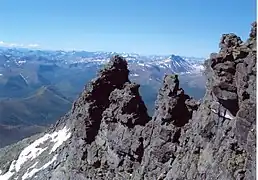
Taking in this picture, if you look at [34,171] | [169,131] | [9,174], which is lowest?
[9,174]

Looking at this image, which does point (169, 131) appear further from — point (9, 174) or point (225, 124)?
point (9, 174)

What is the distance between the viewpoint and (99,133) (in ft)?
213

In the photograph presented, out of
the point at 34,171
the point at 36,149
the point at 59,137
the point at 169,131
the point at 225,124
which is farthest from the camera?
the point at 59,137

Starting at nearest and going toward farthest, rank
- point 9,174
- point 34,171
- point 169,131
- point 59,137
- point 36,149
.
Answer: point 169,131, point 34,171, point 9,174, point 36,149, point 59,137

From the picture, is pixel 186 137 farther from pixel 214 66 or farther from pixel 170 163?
pixel 214 66

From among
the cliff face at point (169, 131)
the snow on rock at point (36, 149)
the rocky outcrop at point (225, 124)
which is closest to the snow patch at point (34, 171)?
the cliff face at point (169, 131)

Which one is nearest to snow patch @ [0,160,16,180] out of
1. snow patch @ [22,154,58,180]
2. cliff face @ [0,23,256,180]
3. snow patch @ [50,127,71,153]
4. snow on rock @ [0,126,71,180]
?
snow on rock @ [0,126,71,180]

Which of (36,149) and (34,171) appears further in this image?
(36,149)

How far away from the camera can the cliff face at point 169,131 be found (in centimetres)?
3478

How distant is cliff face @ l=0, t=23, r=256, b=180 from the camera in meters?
34.8

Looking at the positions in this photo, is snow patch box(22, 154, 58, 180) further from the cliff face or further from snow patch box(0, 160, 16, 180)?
snow patch box(0, 160, 16, 180)

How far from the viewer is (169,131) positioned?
4950cm

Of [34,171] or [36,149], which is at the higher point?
[34,171]

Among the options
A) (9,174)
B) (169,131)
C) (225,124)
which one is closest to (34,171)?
(9,174)
